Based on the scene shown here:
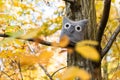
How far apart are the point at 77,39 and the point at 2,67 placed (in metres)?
2.60

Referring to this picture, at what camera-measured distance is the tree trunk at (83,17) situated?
71.9 inches

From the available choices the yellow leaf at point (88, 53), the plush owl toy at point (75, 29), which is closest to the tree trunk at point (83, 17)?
the plush owl toy at point (75, 29)

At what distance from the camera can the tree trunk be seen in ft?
5.99

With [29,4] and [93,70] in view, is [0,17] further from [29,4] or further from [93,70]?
[93,70]

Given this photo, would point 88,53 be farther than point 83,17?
No

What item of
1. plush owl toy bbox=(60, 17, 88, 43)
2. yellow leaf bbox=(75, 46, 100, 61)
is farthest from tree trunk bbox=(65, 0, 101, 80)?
yellow leaf bbox=(75, 46, 100, 61)

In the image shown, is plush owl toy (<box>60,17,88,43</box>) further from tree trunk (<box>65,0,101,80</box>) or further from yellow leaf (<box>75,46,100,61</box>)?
yellow leaf (<box>75,46,100,61</box>)

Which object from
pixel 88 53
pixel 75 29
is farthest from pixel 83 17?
pixel 88 53

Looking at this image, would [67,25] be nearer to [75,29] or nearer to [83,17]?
[75,29]

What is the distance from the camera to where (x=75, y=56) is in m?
1.84

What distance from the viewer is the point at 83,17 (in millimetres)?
1868

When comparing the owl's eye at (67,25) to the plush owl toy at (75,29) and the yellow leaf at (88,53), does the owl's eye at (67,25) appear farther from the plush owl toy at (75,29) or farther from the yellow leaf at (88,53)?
the yellow leaf at (88,53)

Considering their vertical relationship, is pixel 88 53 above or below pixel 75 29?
above

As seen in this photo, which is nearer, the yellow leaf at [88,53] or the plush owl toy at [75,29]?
the yellow leaf at [88,53]
